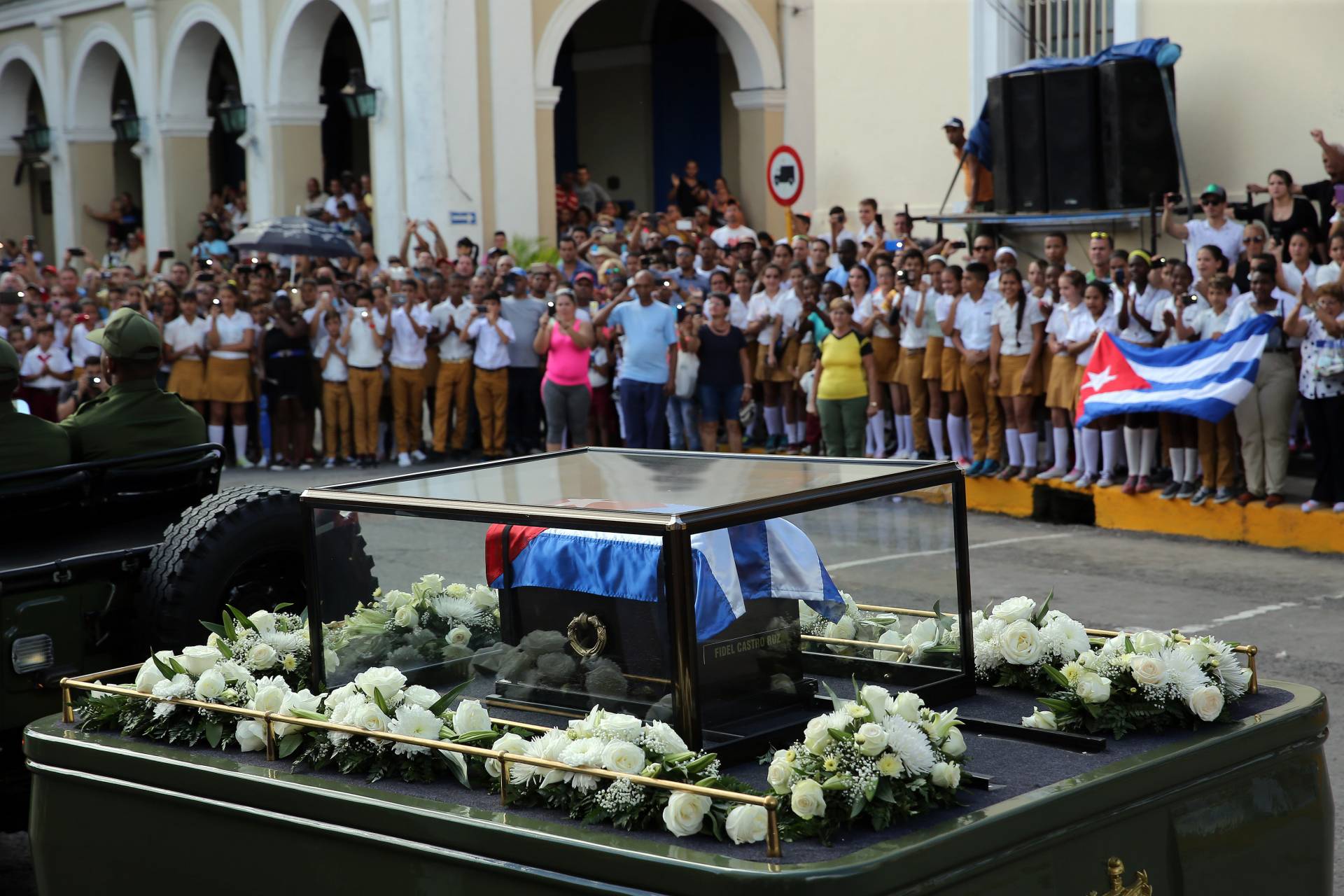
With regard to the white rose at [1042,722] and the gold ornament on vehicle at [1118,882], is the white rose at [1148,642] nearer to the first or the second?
the white rose at [1042,722]

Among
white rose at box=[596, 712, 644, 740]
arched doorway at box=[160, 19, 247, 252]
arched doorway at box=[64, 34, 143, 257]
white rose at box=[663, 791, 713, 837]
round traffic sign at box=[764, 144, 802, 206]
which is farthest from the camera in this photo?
arched doorway at box=[64, 34, 143, 257]

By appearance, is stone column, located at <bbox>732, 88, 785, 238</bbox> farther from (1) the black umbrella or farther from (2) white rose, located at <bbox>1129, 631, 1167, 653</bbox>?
(2) white rose, located at <bbox>1129, 631, 1167, 653</bbox>

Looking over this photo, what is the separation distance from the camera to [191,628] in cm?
570

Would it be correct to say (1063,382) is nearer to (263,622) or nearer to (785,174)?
(785,174)

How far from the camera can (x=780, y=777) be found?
336 centimetres

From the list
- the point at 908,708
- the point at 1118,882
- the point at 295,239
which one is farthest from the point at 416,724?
the point at 295,239

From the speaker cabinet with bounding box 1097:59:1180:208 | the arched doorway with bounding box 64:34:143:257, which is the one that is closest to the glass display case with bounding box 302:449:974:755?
the speaker cabinet with bounding box 1097:59:1180:208

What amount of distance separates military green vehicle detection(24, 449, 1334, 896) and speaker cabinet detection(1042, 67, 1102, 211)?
1202cm

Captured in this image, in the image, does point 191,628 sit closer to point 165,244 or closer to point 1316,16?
point 1316,16

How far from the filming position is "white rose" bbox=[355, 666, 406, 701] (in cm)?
400

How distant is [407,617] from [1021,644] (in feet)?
5.65

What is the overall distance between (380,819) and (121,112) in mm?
30500

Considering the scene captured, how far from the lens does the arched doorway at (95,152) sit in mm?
32406

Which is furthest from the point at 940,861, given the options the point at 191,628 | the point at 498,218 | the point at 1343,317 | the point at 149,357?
the point at 498,218
